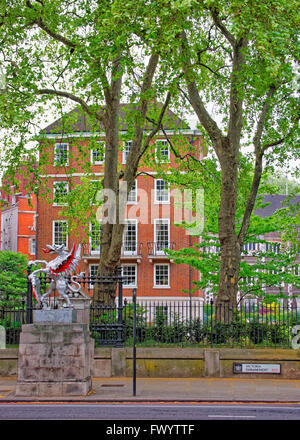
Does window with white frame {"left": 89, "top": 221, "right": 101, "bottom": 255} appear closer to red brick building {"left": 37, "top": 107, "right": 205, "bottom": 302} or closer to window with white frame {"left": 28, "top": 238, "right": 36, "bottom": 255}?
red brick building {"left": 37, "top": 107, "right": 205, "bottom": 302}

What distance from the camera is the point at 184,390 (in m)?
15.5

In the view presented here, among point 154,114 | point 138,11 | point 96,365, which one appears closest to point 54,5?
point 138,11

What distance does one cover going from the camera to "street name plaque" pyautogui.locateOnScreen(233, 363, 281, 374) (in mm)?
17797

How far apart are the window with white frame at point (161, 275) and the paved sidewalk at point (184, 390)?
30.9 m

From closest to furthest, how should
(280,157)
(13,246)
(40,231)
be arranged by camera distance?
1. (280,157)
2. (40,231)
3. (13,246)

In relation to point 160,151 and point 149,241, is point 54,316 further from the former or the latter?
point 149,241

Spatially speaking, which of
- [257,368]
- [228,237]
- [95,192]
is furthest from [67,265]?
[95,192]

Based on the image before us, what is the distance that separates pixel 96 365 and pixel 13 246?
51.8 metres

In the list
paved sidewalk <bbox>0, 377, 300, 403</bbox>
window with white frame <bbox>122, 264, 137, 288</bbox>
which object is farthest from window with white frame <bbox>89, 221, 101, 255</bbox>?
paved sidewalk <bbox>0, 377, 300, 403</bbox>

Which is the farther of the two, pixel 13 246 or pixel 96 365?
pixel 13 246

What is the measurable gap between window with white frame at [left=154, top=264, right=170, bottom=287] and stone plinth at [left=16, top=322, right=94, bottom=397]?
112 feet

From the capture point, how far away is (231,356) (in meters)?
17.9

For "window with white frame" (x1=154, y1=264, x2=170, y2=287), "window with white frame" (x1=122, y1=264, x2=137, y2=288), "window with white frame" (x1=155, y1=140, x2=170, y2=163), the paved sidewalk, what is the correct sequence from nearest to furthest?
the paved sidewalk < "window with white frame" (x1=155, y1=140, x2=170, y2=163) < "window with white frame" (x1=154, y1=264, x2=170, y2=287) < "window with white frame" (x1=122, y1=264, x2=137, y2=288)

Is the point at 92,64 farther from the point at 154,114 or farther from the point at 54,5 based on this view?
the point at 154,114
